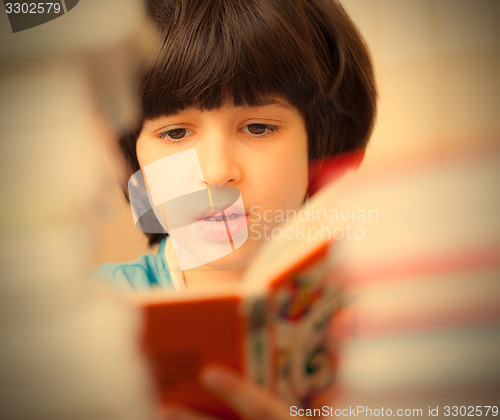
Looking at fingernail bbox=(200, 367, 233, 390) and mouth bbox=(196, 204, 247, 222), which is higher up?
mouth bbox=(196, 204, 247, 222)

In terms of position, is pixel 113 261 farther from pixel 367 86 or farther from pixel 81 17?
pixel 367 86

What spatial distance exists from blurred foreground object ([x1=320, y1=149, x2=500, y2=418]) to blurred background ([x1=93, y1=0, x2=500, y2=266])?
4 centimetres

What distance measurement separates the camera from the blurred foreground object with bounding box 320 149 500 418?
648 mm

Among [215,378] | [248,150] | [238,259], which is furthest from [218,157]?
[215,378]

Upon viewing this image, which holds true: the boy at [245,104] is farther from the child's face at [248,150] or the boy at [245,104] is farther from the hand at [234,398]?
the hand at [234,398]

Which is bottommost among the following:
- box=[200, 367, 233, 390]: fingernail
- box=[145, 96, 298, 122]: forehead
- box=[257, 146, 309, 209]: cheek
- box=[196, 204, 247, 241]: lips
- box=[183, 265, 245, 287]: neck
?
box=[200, 367, 233, 390]: fingernail

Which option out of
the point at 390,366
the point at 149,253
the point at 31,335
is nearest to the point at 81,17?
the point at 149,253

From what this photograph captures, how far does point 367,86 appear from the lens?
2.13 ft

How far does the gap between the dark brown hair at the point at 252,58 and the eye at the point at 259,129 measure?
3 cm

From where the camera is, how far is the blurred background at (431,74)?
64 centimetres

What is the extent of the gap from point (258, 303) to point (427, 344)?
29 centimetres

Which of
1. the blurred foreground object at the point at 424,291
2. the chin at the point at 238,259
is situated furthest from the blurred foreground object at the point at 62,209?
the blurred foreground object at the point at 424,291

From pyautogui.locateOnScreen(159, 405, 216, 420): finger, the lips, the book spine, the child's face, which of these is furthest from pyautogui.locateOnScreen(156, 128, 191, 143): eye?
pyautogui.locateOnScreen(159, 405, 216, 420): finger

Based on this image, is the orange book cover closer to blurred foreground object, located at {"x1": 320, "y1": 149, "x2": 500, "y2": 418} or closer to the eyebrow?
blurred foreground object, located at {"x1": 320, "y1": 149, "x2": 500, "y2": 418}
